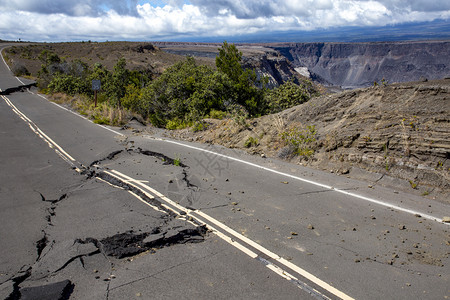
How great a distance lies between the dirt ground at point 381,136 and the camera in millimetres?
7262

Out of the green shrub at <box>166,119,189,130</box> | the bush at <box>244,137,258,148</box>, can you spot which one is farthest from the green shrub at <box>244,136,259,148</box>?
the green shrub at <box>166,119,189,130</box>

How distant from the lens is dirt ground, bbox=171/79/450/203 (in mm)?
7262

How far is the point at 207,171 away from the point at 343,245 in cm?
444

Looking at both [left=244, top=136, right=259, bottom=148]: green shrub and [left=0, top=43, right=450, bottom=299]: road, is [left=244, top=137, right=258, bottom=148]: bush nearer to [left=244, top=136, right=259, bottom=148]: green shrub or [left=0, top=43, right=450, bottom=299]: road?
[left=244, top=136, right=259, bottom=148]: green shrub

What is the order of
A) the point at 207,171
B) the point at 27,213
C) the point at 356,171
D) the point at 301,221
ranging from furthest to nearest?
the point at 207,171
the point at 356,171
the point at 27,213
the point at 301,221

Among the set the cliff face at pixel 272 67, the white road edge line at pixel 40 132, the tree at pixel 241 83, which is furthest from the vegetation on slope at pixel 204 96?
the cliff face at pixel 272 67

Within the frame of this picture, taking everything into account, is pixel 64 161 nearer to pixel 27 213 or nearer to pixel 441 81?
pixel 27 213

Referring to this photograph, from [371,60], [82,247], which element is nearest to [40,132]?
[82,247]

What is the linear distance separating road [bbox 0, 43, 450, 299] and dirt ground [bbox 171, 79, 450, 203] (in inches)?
24.0

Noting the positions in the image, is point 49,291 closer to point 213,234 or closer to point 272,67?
point 213,234

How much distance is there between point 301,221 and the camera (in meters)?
5.72

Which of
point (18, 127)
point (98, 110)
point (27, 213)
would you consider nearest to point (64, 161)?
point (27, 213)

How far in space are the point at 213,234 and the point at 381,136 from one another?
5207 millimetres

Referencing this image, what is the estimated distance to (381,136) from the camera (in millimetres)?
8266
